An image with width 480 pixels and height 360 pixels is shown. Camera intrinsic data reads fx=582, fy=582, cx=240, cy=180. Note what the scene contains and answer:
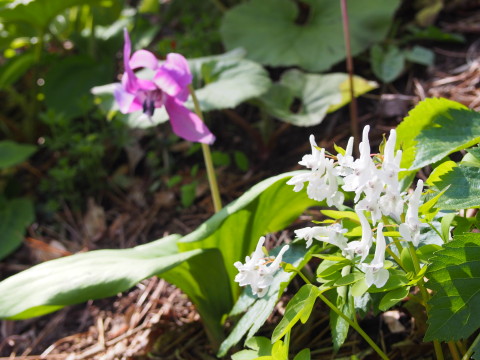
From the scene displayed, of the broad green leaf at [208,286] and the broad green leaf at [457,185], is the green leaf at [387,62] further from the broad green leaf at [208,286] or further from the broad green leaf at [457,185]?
the broad green leaf at [457,185]

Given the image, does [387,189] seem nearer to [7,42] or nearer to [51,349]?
[51,349]

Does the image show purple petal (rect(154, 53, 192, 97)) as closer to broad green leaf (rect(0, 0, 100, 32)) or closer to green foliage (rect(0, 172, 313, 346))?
green foliage (rect(0, 172, 313, 346))

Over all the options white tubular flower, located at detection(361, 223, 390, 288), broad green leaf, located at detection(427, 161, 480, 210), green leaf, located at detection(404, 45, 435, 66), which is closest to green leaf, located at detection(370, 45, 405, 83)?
green leaf, located at detection(404, 45, 435, 66)

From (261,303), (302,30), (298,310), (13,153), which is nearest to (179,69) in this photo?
(261,303)

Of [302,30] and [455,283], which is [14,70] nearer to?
[302,30]

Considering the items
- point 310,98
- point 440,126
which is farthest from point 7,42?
point 440,126

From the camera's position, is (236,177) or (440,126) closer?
(440,126)
